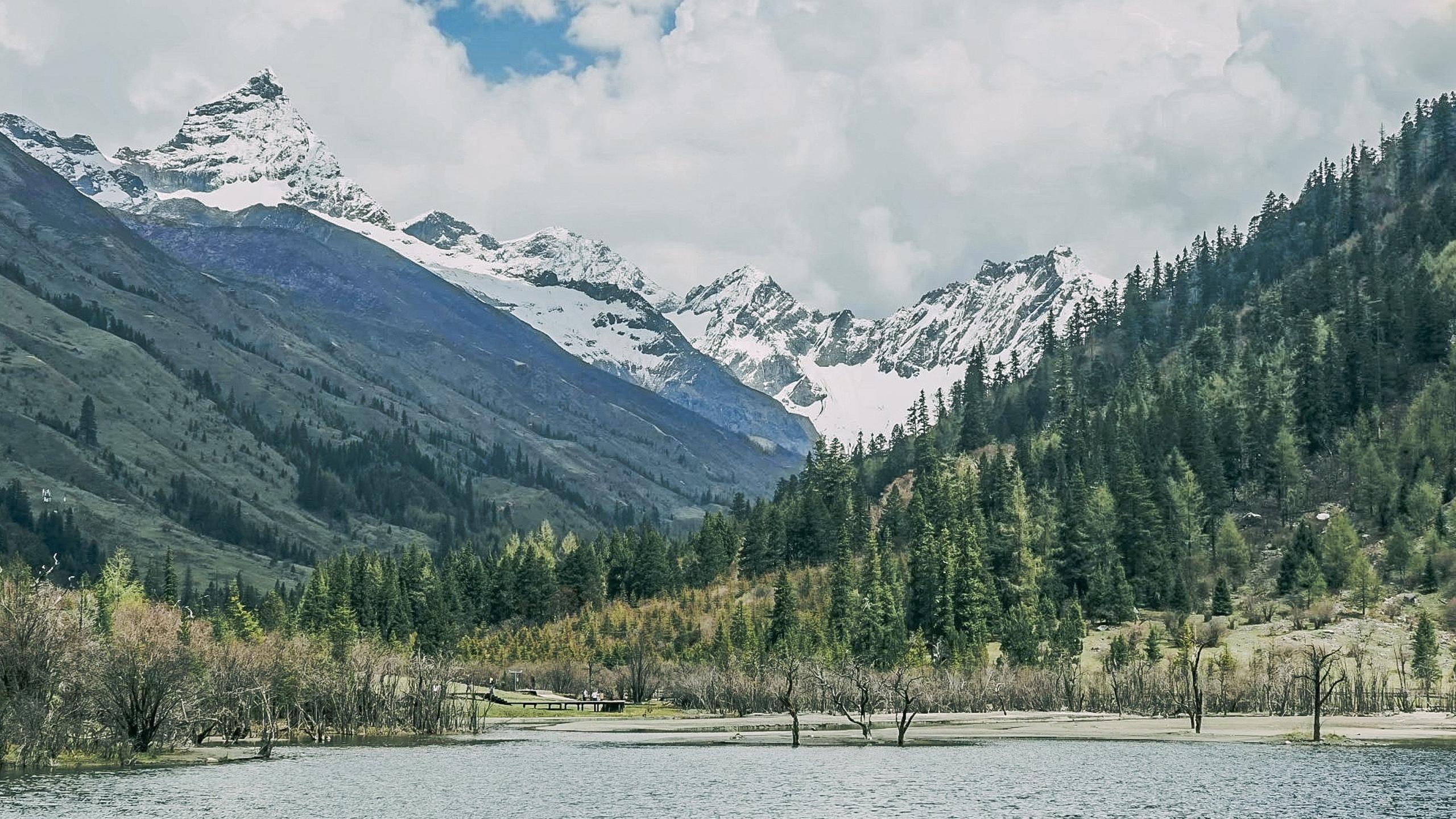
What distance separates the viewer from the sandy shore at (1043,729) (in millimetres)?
148375

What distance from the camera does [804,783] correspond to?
373 feet

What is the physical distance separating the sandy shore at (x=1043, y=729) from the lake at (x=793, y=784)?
9.74m

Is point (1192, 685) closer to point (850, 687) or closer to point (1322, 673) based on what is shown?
point (1322, 673)

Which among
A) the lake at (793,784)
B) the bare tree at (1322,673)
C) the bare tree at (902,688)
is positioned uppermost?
the bare tree at (1322,673)

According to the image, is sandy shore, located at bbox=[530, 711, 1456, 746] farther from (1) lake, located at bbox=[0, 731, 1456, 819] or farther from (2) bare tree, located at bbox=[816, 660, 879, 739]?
(1) lake, located at bbox=[0, 731, 1456, 819]

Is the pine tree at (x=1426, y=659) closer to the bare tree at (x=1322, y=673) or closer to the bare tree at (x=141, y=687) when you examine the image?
the bare tree at (x=1322, y=673)

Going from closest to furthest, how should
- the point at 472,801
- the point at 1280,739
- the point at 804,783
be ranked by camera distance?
1. the point at 472,801
2. the point at 804,783
3. the point at 1280,739

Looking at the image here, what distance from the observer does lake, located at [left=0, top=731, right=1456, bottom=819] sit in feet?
314

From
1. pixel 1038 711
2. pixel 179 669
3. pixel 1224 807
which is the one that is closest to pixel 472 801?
pixel 179 669

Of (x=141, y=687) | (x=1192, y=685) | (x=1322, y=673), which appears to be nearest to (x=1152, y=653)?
(x=1192, y=685)

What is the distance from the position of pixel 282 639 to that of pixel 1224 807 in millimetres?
132286

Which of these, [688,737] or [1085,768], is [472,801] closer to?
[1085,768]

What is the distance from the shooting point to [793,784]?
372ft

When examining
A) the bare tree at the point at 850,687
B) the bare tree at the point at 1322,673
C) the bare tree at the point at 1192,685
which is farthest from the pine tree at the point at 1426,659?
the bare tree at the point at 850,687
